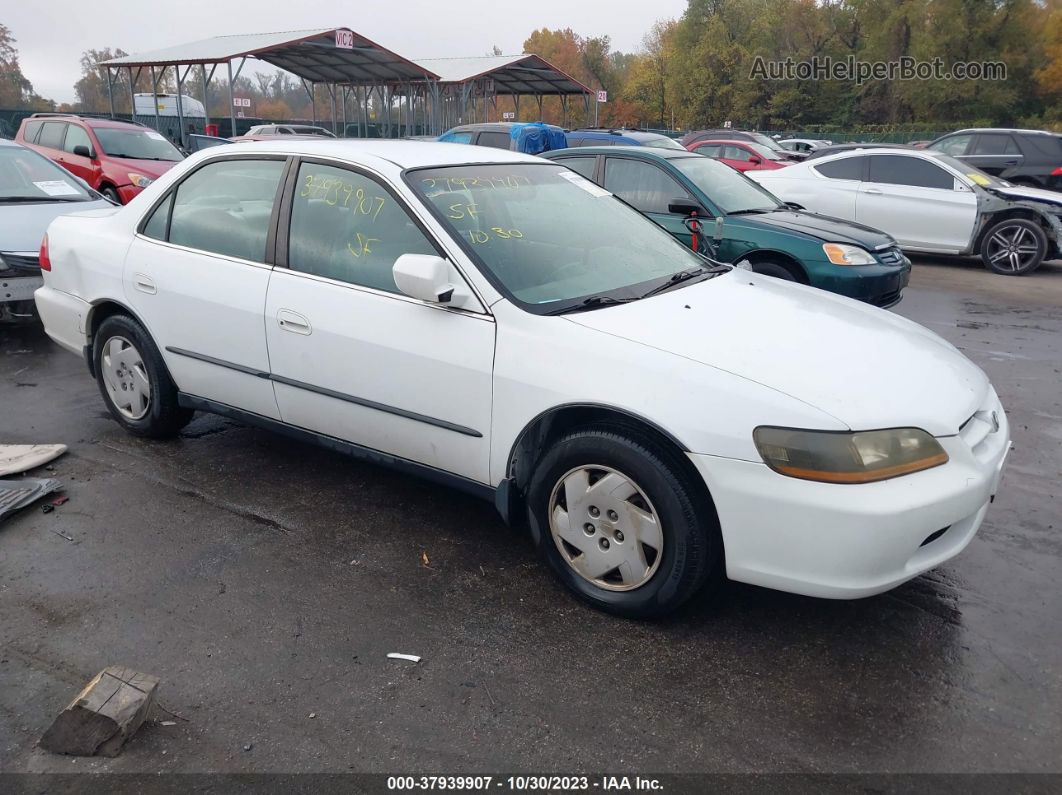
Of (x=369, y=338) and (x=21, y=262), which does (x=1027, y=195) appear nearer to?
(x=369, y=338)

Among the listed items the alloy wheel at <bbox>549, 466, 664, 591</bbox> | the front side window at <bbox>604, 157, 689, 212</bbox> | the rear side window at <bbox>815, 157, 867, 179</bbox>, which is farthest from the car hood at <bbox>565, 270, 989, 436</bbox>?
the rear side window at <bbox>815, 157, 867, 179</bbox>

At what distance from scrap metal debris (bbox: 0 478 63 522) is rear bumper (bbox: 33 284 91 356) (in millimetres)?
988

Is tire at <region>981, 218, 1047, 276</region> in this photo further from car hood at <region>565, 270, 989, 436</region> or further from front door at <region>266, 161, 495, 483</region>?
front door at <region>266, 161, 495, 483</region>

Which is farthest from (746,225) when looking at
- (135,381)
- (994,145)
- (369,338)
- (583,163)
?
(994,145)

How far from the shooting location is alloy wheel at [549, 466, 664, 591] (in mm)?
2941

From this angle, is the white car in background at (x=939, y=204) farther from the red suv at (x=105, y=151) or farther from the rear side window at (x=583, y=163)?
the red suv at (x=105, y=151)

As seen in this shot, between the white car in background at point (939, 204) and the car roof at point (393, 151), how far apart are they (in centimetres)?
846

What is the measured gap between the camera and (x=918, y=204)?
11102 mm

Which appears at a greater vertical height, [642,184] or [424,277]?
[642,184]

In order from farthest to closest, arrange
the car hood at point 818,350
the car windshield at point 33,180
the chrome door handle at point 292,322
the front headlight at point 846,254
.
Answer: the car windshield at point 33,180 → the front headlight at point 846,254 → the chrome door handle at point 292,322 → the car hood at point 818,350

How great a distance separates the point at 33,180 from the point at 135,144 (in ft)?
16.8

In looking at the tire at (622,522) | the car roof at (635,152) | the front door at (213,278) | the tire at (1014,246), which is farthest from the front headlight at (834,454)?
the tire at (1014,246)

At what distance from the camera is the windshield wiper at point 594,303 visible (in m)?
3.20

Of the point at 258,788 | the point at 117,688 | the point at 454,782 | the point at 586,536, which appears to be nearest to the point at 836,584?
the point at 586,536
